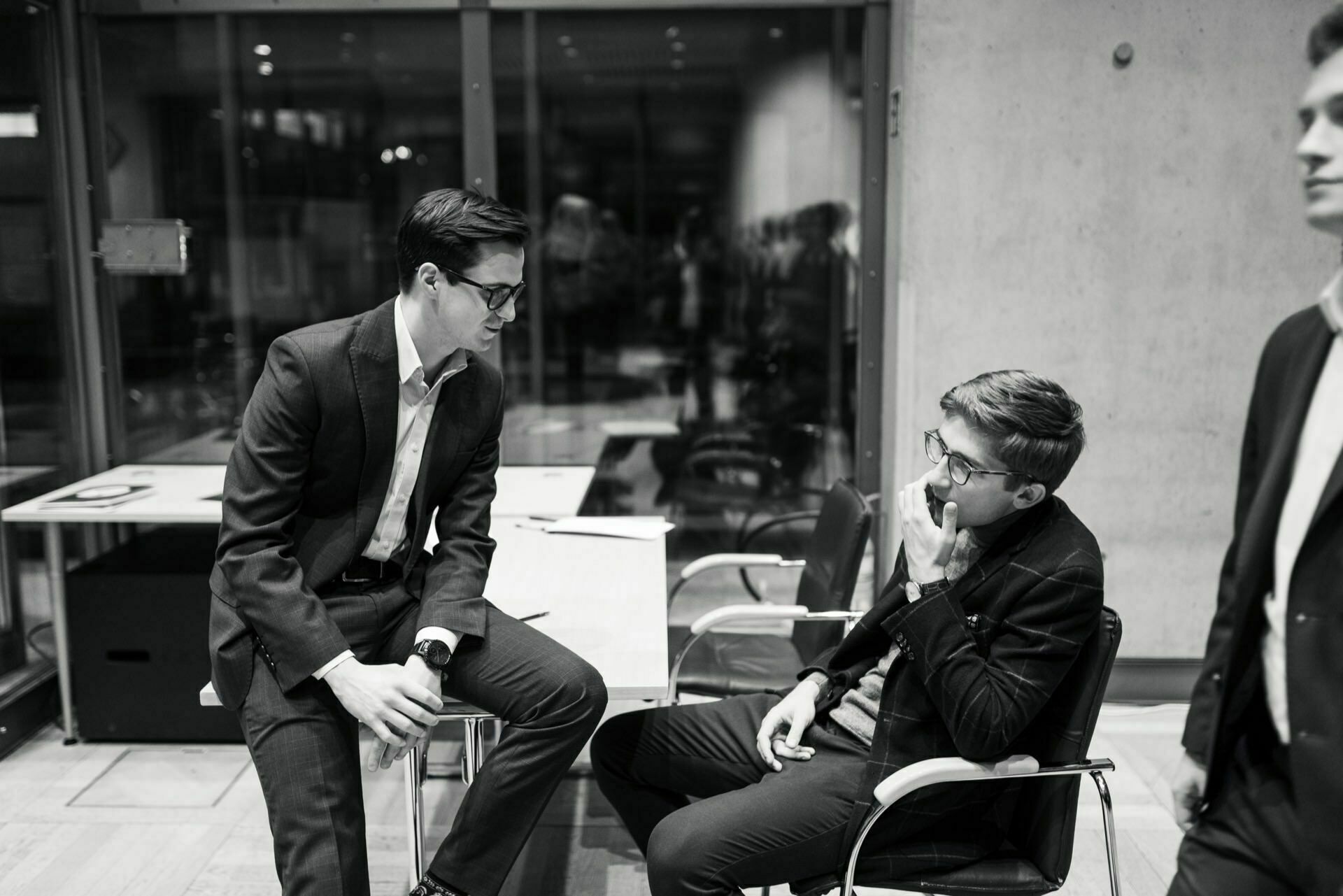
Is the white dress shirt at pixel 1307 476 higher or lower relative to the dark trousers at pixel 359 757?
higher

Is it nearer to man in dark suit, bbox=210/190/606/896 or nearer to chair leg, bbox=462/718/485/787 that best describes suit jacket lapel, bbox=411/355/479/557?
man in dark suit, bbox=210/190/606/896

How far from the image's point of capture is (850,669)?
7.18 ft

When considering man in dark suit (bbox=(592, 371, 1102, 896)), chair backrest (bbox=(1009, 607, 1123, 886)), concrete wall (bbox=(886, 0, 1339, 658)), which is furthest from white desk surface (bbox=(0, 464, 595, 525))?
chair backrest (bbox=(1009, 607, 1123, 886))

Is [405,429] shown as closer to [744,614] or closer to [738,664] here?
[744,614]

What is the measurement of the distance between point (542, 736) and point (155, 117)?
3192 millimetres

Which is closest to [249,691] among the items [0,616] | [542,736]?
[542,736]

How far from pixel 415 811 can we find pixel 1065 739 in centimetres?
120

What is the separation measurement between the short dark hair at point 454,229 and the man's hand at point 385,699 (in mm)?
730

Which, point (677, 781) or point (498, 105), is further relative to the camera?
point (498, 105)

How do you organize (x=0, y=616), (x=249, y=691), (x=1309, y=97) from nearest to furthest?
(x=1309, y=97)
(x=249, y=691)
(x=0, y=616)

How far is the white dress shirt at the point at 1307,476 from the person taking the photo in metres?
1.31

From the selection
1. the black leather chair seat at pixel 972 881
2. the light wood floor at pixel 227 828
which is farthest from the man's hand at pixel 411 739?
the light wood floor at pixel 227 828

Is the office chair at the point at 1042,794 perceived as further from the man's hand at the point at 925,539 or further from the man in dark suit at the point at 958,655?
the man's hand at the point at 925,539

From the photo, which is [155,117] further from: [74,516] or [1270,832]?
A: [1270,832]
